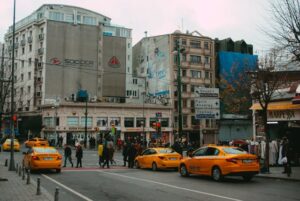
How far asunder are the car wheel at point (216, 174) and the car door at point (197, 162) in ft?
2.84

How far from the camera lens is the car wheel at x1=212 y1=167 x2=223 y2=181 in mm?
16984

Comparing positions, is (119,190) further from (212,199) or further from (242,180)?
(242,180)

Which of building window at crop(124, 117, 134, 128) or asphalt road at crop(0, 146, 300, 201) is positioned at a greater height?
building window at crop(124, 117, 134, 128)

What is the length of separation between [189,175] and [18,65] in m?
70.5

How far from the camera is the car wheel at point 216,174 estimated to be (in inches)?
669

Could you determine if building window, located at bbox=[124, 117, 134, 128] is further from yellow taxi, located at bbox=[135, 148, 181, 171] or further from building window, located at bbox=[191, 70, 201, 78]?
yellow taxi, located at bbox=[135, 148, 181, 171]

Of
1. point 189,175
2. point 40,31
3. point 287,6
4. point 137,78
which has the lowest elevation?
point 189,175

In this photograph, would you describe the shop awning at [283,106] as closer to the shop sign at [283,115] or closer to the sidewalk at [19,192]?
the shop sign at [283,115]

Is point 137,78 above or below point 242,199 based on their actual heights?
above

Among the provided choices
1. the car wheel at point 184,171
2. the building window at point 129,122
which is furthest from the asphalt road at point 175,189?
the building window at point 129,122

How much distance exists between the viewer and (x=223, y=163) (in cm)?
1672

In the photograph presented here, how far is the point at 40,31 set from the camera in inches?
2943

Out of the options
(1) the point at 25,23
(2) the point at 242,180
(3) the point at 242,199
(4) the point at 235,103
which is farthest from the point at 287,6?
(1) the point at 25,23

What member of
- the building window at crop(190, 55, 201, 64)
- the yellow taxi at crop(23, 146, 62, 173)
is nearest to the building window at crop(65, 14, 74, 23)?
the building window at crop(190, 55, 201, 64)
